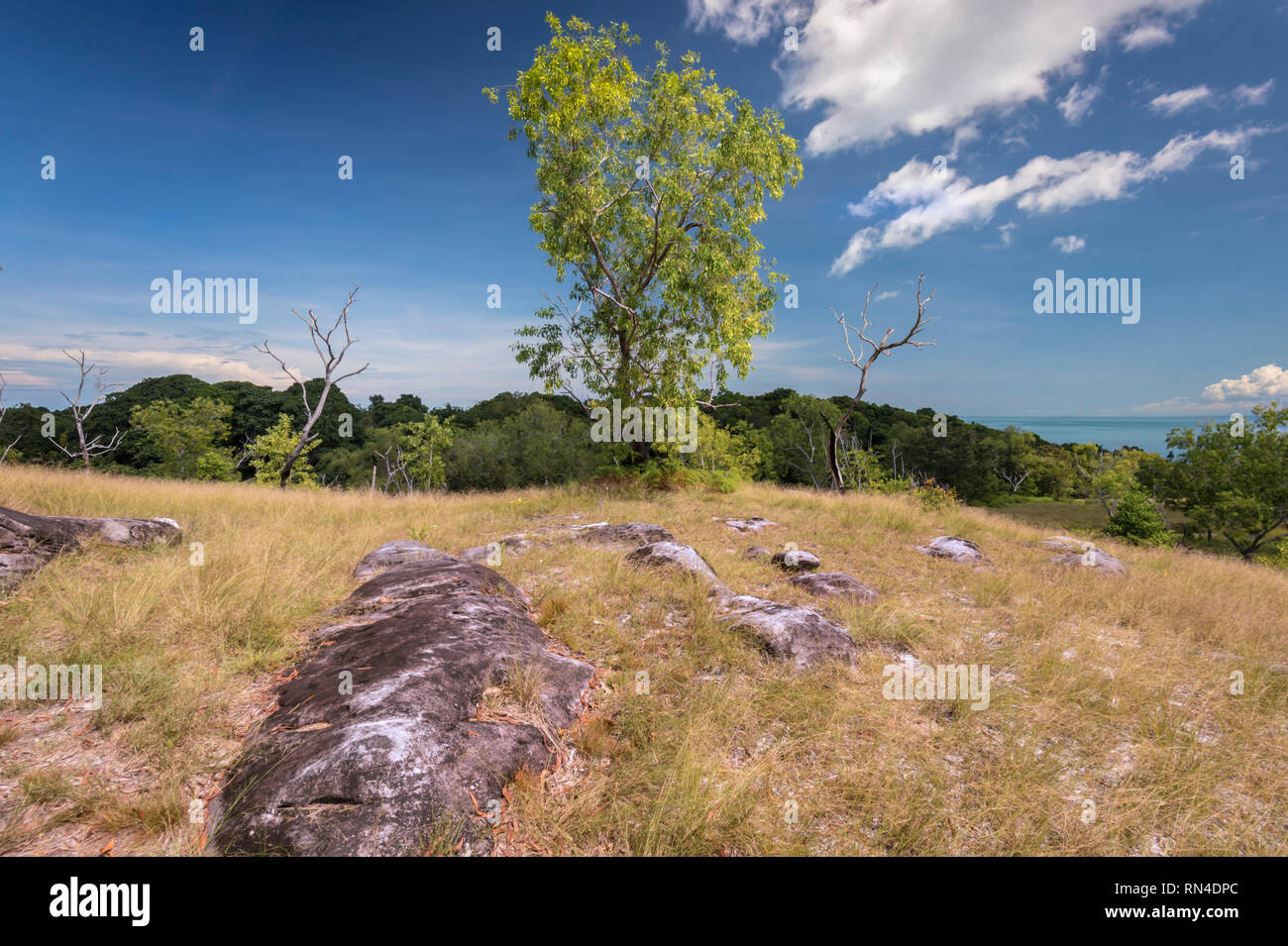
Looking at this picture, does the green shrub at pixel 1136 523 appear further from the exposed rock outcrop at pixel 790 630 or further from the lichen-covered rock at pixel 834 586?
the exposed rock outcrop at pixel 790 630

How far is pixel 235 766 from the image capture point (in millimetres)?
3027

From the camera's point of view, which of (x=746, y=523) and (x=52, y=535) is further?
(x=746, y=523)

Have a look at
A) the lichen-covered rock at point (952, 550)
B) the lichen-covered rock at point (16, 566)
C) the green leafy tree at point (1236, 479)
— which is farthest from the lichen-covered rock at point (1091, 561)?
the green leafy tree at point (1236, 479)

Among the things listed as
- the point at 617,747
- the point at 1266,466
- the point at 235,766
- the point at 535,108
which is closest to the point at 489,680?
the point at 617,747

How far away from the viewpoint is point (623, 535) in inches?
383

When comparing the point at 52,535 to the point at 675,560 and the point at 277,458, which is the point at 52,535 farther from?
the point at 277,458

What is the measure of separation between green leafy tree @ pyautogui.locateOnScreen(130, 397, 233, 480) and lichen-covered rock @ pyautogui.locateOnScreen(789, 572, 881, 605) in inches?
2020

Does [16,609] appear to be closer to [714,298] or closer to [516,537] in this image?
[516,537]

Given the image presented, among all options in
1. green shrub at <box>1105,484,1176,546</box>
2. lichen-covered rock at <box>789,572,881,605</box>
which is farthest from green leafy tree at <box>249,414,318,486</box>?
green shrub at <box>1105,484,1176,546</box>

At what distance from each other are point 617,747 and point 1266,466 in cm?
5287

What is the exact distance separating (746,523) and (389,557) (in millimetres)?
8308

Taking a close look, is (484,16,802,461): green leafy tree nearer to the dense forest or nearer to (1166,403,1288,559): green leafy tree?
the dense forest

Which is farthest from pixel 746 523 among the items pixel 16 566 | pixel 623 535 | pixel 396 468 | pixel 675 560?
pixel 396 468

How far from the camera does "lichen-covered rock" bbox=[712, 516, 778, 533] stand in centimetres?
1234
